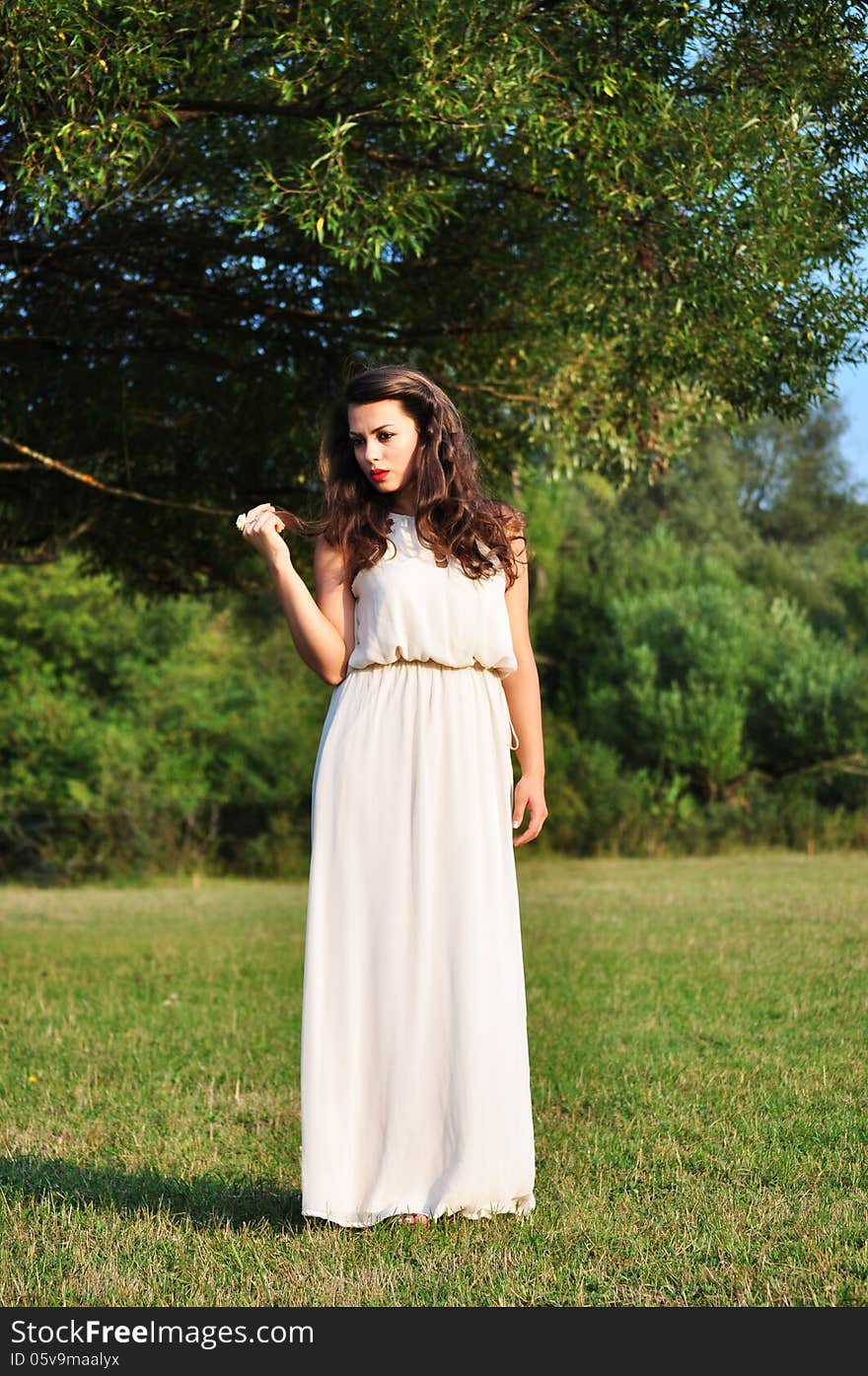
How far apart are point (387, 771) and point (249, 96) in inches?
202

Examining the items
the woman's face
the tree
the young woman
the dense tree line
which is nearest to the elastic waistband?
the young woman

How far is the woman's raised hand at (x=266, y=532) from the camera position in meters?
4.18

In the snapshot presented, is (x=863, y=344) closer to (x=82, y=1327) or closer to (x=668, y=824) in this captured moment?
(x=82, y=1327)

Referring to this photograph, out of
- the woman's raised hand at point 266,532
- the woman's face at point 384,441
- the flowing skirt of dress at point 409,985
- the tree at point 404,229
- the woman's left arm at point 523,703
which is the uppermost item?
the tree at point 404,229

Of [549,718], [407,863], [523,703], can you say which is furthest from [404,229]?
[549,718]

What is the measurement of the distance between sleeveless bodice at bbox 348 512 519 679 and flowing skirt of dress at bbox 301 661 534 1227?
0.13 m

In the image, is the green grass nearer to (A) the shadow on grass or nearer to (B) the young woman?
(A) the shadow on grass

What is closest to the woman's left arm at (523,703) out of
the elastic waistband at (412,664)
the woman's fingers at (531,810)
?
the woman's fingers at (531,810)

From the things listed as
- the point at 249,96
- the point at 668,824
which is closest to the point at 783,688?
the point at 668,824

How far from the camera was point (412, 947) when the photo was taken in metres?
4.25

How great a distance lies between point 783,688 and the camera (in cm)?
3161

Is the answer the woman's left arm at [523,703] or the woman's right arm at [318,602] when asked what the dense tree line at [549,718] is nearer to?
the woman's left arm at [523,703]

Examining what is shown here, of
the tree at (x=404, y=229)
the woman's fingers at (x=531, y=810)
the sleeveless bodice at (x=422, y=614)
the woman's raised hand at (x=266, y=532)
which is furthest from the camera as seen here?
the tree at (x=404, y=229)

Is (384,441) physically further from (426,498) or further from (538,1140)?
(538,1140)
